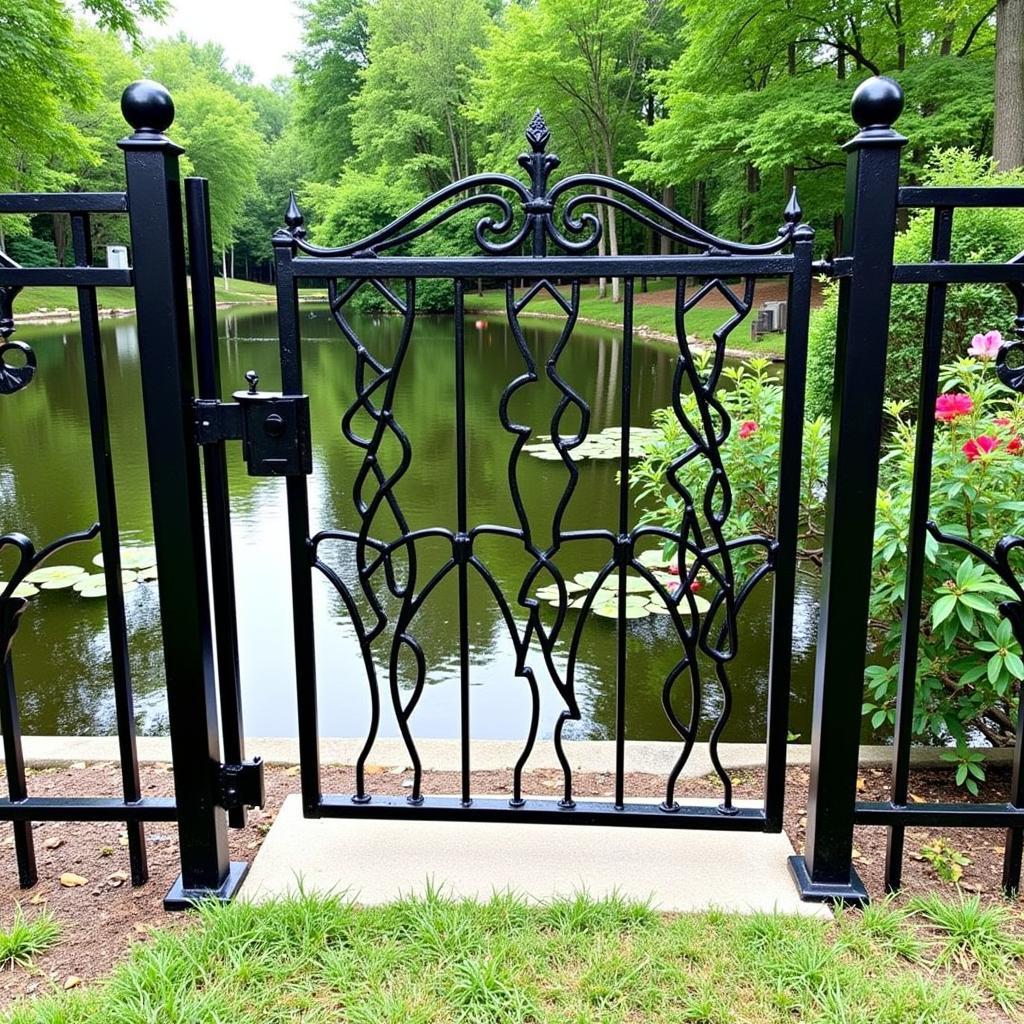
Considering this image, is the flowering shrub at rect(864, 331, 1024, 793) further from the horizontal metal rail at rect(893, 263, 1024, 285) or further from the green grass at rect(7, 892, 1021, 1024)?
the green grass at rect(7, 892, 1021, 1024)

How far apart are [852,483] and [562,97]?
1008 inches

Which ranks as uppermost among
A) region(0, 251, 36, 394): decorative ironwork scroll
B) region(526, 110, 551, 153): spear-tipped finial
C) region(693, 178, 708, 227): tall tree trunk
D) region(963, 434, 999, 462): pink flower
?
region(693, 178, 708, 227): tall tree trunk

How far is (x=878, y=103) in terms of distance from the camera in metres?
1.66

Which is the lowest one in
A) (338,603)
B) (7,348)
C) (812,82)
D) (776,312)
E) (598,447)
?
(338,603)

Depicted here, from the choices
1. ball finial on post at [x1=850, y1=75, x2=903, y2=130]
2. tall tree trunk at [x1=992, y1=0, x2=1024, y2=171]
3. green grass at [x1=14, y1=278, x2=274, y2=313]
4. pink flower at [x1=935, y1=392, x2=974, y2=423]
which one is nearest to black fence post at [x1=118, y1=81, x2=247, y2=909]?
ball finial on post at [x1=850, y1=75, x2=903, y2=130]

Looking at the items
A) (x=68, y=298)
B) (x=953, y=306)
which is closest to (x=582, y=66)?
(x=68, y=298)

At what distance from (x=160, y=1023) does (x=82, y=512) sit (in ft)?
18.2

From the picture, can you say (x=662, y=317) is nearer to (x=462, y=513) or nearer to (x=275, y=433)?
(x=462, y=513)

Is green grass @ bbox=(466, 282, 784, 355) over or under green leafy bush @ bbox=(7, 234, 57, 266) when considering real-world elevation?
under

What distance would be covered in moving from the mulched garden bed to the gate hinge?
0.24 m

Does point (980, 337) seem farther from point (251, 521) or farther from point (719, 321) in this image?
point (719, 321)

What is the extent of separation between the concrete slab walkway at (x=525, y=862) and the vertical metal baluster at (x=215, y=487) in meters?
0.18

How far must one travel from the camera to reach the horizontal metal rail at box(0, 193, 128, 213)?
5.63 feet

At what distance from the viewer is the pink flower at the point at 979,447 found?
2348mm
